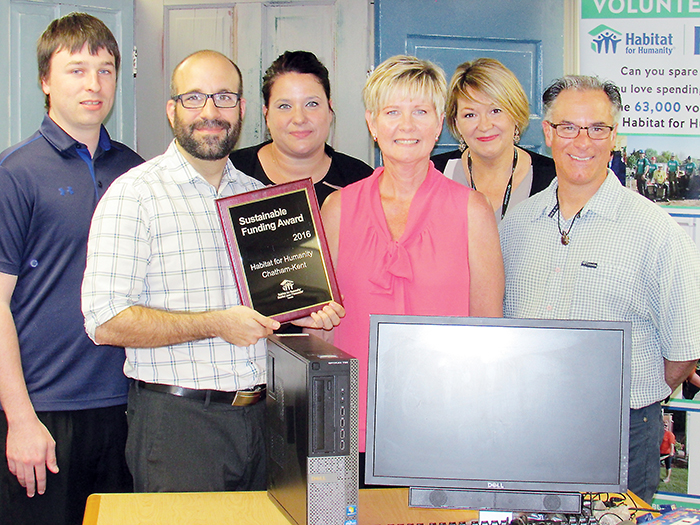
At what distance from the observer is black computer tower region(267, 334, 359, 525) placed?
1.64 m

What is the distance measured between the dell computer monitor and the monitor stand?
0.02 meters

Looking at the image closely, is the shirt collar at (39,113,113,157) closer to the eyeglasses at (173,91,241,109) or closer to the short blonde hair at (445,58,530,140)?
the eyeglasses at (173,91,241,109)

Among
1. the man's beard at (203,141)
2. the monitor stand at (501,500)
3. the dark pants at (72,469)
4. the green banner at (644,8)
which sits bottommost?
the dark pants at (72,469)

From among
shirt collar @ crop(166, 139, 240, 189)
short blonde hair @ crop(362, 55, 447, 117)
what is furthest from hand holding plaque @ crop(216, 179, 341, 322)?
short blonde hair @ crop(362, 55, 447, 117)

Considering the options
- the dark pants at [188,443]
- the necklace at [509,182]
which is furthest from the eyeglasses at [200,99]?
the necklace at [509,182]

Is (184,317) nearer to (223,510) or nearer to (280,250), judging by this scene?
(280,250)

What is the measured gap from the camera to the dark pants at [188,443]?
2320mm

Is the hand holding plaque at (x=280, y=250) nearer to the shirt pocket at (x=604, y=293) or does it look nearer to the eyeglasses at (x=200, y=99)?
the eyeglasses at (x=200, y=99)

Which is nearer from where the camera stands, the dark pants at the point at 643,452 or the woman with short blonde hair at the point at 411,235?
the woman with short blonde hair at the point at 411,235

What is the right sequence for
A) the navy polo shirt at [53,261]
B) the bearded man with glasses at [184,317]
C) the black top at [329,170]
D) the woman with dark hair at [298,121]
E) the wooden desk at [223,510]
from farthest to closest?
the black top at [329,170]
the woman with dark hair at [298,121]
the navy polo shirt at [53,261]
the bearded man with glasses at [184,317]
the wooden desk at [223,510]

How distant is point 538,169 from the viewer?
3.13 m

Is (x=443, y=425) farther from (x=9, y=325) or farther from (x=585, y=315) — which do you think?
(x=9, y=325)

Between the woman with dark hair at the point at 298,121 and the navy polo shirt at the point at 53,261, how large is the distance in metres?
0.75

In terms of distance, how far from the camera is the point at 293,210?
231 cm
